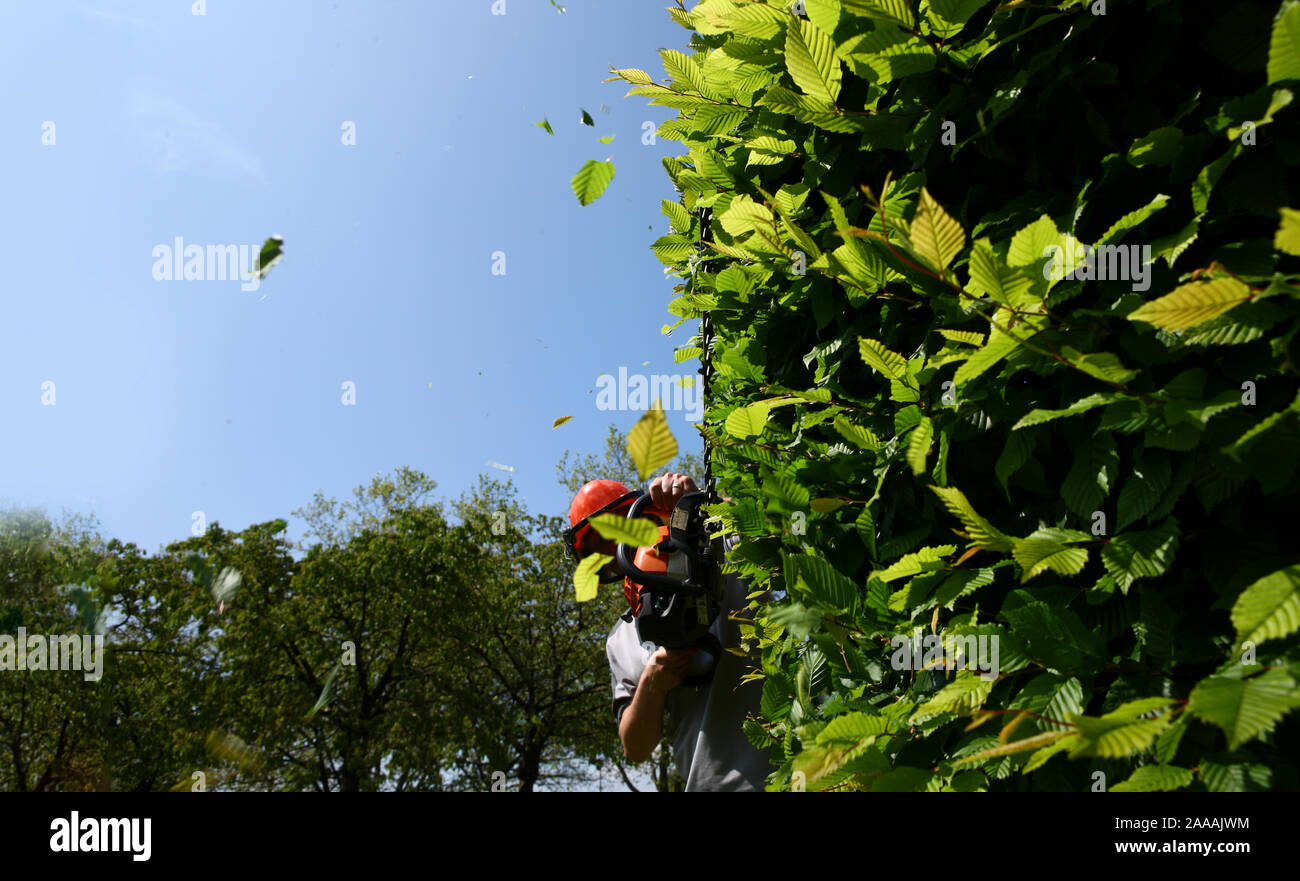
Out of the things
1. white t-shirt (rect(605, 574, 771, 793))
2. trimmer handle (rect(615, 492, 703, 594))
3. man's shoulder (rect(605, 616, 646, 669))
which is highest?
trimmer handle (rect(615, 492, 703, 594))

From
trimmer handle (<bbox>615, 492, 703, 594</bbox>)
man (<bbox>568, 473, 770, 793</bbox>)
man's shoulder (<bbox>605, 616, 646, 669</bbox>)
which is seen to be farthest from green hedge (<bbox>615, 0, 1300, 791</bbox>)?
man's shoulder (<bbox>605, 616, 646, 669</bbox>)

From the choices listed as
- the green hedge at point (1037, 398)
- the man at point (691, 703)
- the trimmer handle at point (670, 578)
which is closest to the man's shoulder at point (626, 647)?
the man at point (691, 703)

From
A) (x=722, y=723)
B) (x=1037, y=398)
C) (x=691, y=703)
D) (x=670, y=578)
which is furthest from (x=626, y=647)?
(x=1037, y=398)

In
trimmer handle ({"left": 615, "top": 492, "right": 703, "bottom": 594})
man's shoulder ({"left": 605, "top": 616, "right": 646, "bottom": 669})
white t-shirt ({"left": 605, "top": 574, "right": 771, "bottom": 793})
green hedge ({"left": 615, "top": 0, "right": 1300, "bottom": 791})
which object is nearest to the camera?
green hedge ({"left": 615, "top": 0, "right": 1300, "bottom": 791})

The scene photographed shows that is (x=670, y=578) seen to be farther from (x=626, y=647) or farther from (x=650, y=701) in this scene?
(x=626, y=647)

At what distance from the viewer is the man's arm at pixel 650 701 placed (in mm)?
2992

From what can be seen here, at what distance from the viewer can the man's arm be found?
2992 mm

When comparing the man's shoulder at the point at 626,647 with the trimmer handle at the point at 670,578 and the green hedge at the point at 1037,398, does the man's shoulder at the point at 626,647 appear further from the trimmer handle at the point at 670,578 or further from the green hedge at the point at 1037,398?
the green hedge at the point at 1037,398

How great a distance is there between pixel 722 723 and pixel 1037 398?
7.46 ft

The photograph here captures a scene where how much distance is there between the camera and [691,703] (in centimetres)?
342

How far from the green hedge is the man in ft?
4.16

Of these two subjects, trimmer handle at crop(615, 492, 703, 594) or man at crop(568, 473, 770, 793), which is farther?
man at crop(568, 473, 770, 793)

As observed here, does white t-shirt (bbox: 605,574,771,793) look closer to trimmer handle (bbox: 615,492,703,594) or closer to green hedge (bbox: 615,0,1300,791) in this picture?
trimmer handle (bbox: 615,492,703,594)
